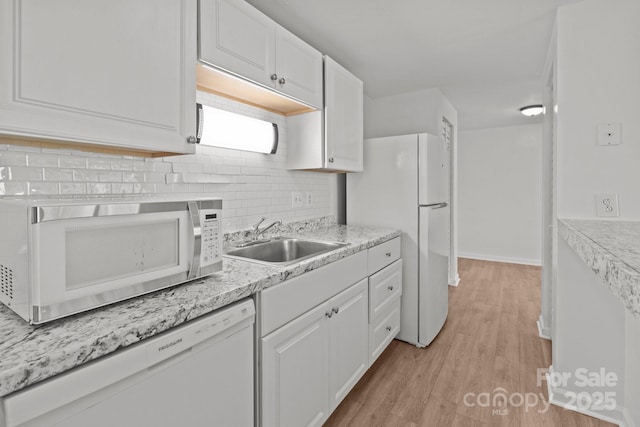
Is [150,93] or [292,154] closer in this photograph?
[150,93]

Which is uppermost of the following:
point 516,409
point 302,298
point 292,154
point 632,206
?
point 292,154

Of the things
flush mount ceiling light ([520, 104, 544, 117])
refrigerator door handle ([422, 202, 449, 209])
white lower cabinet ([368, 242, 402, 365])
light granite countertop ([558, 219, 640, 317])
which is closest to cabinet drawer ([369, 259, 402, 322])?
white lower cabinet ([368, 242, 402, 365])

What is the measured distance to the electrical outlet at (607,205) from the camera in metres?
1.78

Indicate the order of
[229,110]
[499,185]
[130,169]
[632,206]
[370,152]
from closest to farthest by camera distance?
[130,169] → [632,206] → [229,110] → [370,152] → [499,185]

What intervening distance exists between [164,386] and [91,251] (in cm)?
41

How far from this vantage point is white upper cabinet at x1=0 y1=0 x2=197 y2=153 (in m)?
0.87

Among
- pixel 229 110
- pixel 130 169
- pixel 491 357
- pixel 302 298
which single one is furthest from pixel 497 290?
pixel 130 169

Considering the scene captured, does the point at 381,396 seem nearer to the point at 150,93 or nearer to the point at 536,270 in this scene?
the point at 150,93

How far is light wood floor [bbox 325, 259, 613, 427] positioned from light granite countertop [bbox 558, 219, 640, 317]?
1.08 meters

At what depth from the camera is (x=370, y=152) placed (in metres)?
2.76

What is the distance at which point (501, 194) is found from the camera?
543cm

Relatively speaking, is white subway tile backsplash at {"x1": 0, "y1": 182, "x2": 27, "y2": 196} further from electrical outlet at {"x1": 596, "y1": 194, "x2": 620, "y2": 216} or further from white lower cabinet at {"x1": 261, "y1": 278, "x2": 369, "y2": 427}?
electrical outlet at {"x1": 596, "y1": 194, "x2": 620, "y2": 216}

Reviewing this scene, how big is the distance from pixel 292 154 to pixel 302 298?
3.95 ft

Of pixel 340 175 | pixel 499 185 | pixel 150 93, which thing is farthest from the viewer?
pixel 499 185
